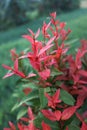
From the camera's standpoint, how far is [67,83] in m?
1.78

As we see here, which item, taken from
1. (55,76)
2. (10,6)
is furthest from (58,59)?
(10,6)

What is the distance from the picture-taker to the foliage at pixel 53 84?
154 centimetres

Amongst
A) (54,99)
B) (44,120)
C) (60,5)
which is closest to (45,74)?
(54,99)

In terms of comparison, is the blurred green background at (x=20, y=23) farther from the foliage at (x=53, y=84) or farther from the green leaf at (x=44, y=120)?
the green leaf at (x=44, y=120)

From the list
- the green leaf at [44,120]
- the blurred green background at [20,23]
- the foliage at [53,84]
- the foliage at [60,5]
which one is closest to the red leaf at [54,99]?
the foliage at [53,84]

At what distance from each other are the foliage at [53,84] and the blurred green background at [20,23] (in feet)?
1.60

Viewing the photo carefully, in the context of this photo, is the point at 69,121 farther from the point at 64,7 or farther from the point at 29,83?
the point at 64,7

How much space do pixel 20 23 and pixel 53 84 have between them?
7482mm

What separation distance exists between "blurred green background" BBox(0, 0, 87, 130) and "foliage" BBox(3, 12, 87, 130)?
49 centimetres

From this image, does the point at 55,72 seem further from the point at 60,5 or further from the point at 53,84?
the point at 60,5

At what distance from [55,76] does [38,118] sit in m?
0.21

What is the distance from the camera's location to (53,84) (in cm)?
170

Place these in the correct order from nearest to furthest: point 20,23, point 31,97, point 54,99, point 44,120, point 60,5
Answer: point 54,99, point 44,120, point 31,97, point 20,23, point 60,5

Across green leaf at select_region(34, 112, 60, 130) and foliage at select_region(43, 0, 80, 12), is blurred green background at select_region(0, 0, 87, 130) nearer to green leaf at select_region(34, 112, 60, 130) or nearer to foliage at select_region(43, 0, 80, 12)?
foliage at select_region(43, 0, 80, 12)
